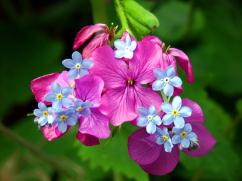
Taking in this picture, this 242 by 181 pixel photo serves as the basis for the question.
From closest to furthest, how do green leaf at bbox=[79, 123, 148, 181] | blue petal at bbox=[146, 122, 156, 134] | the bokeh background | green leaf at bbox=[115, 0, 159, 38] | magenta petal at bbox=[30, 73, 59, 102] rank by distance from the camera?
blue petal at bbox=[146, 122, 156, 134], magenta petal at bbox=[30, 73, 59, 102], green leaf at bbox=[115, 0, 159, 38], green leaf at bbox=[79, 123, 148, 181], the bokeh background

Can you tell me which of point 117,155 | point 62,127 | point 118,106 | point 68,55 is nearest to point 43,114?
point 62,127

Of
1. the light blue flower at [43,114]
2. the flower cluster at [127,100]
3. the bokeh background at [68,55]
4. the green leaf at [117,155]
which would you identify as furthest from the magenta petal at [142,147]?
the bokeh background at [68,55]

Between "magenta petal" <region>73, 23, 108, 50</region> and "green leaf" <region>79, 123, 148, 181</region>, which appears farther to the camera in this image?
"green leaf" <region>79, 123, 148, 181</region>

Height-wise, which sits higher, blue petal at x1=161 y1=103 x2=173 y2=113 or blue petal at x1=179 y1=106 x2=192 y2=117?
blue petal at x1=161 y1=103 x2=173 y2=113

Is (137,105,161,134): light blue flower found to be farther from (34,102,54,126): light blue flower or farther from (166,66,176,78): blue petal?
(34,102,54,126): light blue flower

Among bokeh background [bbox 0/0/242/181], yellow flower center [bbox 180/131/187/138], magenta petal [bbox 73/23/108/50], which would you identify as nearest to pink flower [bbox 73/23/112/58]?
magenta petal [bbox 73/23/108/50]

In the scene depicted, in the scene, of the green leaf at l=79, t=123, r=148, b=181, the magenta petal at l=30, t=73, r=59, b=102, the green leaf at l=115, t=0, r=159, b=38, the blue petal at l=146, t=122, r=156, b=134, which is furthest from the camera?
the green leaf at l=79, t=123, r=148, b=181

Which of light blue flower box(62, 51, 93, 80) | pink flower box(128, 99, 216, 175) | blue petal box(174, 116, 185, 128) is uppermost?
light blue flower box(62, 51, 93, 80)
